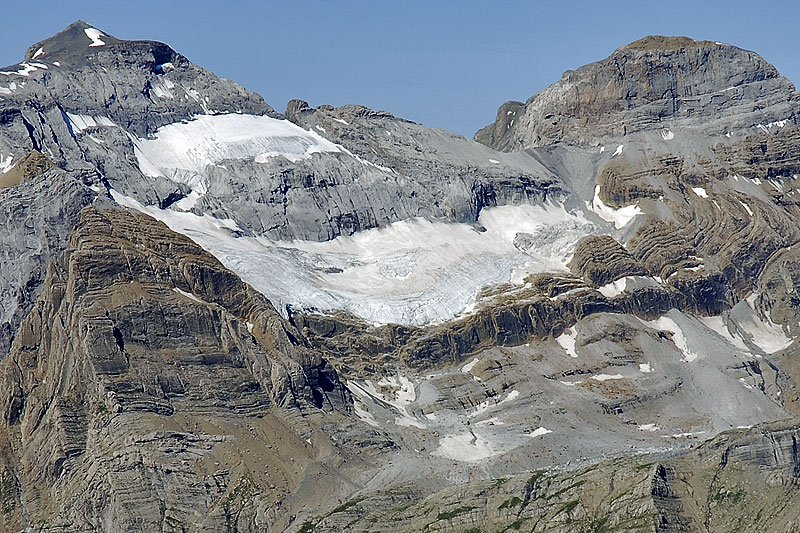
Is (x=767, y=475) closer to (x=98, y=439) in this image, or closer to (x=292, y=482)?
(x=292, y=482)

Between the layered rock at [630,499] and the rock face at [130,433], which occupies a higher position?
the rock face at [130,433]

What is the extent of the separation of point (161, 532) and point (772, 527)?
189 feet

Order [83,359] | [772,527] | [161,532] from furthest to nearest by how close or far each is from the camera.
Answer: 1. [83,359]
2. [161,532]
3. [772,527]

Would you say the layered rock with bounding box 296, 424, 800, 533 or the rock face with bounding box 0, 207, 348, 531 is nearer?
the layered rock with bounding box 296, 424, 800, 533

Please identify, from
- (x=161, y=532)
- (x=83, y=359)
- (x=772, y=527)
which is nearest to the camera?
(x=772, y=527)

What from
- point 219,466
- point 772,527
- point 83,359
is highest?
point 83,359

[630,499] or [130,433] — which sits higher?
[130,433]

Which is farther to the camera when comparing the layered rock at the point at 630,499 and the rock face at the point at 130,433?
the rock face at the point at 130,433

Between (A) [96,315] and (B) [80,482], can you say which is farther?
(A) [96,315]

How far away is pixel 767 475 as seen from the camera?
17275 centimetres

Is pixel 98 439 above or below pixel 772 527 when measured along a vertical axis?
above

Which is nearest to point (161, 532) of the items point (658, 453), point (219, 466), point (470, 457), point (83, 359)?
point (219, 466)

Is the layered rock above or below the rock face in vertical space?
below

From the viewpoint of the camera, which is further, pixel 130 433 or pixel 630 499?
pixel 130 433
